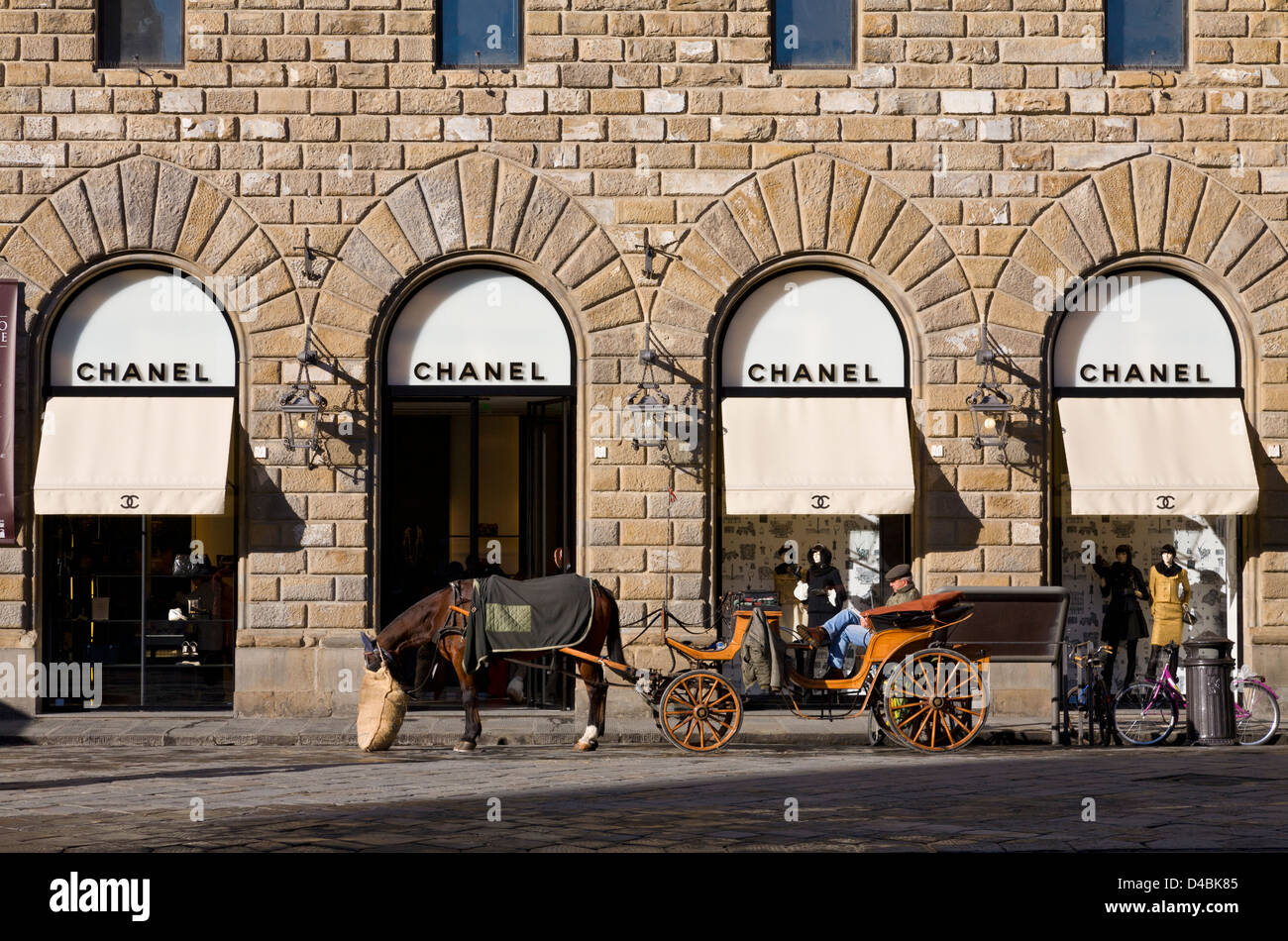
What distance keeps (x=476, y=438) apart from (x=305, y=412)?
6.11 ft

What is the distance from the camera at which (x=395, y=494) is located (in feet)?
59.0

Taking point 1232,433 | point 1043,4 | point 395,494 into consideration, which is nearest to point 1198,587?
point 1232,433

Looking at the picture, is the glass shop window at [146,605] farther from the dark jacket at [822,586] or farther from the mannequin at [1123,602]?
the mannequin at [1123,602]

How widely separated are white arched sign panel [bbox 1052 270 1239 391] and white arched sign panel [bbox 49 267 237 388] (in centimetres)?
910

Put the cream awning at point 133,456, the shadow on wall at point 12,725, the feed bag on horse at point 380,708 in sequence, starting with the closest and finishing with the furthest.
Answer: the feed bag on horse at point 380,708
the shadow on wall at point 12,725
the cream awning at point 133,456

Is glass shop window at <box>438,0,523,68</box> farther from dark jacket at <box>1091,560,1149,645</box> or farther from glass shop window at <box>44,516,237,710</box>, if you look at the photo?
dark jacket at <box>1091,560,1149,645</box>

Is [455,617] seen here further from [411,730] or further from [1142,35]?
[1142,35]

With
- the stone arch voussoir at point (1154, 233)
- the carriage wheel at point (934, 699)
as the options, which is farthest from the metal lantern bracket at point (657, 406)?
the carriage wheel at point (934, 699)

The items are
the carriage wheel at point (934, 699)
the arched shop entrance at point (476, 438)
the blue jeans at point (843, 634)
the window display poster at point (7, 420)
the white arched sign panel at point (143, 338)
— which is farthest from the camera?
the arched shop entrance at point (476, 438)

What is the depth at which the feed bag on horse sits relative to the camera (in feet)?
47.3

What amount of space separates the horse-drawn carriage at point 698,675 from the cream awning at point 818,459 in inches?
105

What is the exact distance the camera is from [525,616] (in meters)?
14.6

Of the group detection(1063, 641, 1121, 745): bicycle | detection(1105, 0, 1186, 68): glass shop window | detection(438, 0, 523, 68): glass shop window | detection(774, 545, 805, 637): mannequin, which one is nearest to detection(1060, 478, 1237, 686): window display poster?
detection(1063, 641, 1121, 745): bicycle

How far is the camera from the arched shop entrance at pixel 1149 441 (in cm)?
1764
